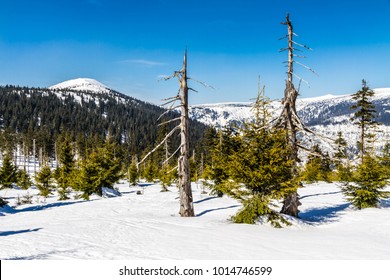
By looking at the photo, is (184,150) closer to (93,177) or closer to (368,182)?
(368,182)

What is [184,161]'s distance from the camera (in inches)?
577

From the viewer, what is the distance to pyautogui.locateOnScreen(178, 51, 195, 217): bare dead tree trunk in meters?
14.7

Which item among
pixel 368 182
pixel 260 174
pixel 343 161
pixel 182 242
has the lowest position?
pixel 182 242

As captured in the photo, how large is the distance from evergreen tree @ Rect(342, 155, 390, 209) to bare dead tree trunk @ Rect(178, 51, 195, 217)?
10381mm

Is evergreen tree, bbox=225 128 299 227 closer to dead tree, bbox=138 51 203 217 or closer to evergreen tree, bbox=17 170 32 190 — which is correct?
dead tree, bbox=138 51 203 217

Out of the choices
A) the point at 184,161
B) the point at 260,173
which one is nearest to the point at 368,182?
the point at 260,173

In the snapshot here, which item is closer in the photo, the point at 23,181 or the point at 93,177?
the point at 93,177

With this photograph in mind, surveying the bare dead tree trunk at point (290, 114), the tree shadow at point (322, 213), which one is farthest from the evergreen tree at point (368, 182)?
the bare dead tree trunk at point (290, 114)

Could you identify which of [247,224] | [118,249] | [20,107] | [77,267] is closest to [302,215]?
[247,224]

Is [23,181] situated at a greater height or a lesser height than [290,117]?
lesser

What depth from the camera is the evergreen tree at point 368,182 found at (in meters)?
17.7

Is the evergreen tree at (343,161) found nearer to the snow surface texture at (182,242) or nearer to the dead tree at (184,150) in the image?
the snow surface texture at (182,242)

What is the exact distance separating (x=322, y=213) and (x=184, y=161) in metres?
9.13

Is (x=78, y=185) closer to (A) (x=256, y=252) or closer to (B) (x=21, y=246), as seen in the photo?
(B) (x=21, y=246)
